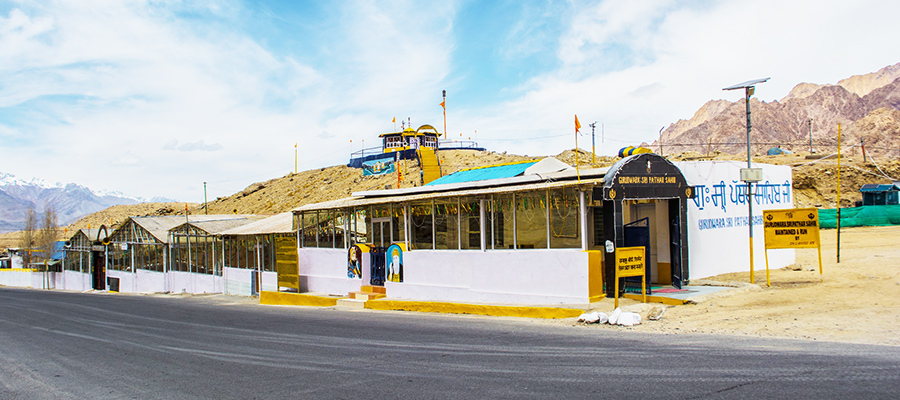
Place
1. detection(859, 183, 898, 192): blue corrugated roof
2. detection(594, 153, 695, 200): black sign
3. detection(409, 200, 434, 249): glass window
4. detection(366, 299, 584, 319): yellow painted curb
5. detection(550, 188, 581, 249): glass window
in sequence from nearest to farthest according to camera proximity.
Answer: detection(366, 299, 584, 319): yellow painted curb < detection(594, 153, 695, 200): black sign < detection(550, 188, 581, 249): glass window < detection(409, 200, 434, 249): glass window < detection(859, 183, 898, 192): blue corrugated roof

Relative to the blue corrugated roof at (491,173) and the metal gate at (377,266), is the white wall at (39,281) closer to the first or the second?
the metal gate at (377,266)

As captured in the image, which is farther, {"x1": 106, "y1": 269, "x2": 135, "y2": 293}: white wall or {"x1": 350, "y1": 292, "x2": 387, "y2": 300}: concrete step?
{"x1": 106, "y1": 269, "x2": 135, "y2": 293}: white wall

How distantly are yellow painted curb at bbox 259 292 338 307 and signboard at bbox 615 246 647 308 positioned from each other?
10.5m

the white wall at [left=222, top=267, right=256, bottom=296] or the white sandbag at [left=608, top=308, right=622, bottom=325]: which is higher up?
the white sandbag at [left=608, top=308, right=622, bottom=325]

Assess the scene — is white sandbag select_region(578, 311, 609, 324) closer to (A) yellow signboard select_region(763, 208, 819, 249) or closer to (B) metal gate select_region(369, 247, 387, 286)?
(A) yellow signboard select_region(763, 208, 819, 249)

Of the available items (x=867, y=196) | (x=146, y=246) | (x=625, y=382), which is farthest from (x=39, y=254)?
(x=867, y=196)

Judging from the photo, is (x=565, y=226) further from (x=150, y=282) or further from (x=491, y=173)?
(x=150, y=282)

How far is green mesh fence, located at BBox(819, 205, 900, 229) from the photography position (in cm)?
3488

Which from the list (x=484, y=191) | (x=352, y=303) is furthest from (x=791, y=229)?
(x=352, y=303)

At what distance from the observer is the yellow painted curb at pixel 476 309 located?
13094mm

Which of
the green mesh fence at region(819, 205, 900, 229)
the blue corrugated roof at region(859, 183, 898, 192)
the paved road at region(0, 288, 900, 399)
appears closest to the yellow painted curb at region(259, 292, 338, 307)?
the paved road at region(0, 288, 900, 399)

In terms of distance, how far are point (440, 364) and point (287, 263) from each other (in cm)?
1736

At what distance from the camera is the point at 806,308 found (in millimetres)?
11234

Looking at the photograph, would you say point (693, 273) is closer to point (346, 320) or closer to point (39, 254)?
point (346, 320)
